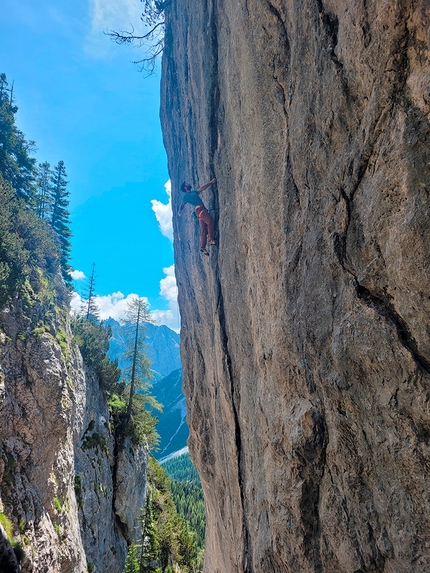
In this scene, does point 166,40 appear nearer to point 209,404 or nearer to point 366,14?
point 366,14

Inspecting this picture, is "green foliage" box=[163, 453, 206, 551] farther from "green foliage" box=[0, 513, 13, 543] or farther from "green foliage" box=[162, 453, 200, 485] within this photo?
"green foliage" box=[162, 453, 200, 485]

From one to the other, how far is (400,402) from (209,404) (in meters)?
8.05

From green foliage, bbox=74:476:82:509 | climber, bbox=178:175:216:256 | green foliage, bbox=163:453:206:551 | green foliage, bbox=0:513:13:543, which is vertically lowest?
green foliage, bbox=163:453:206:551

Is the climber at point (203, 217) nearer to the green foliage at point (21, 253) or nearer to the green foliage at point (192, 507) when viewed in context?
the green foliage at point (21, 253)

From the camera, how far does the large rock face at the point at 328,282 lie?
2861 millimetres

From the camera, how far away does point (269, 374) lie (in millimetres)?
5359

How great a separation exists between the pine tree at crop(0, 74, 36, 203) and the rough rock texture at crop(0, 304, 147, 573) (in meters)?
13.1

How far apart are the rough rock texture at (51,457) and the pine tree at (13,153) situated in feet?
43.0

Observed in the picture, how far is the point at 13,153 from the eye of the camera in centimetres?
2702

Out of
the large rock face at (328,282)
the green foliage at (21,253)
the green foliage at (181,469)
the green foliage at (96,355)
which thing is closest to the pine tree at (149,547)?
the green foliage at (96,355)

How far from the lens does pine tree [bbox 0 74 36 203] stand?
2447 centimetres

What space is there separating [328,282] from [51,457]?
14419 millimetres

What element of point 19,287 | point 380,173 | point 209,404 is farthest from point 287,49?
point 19,287

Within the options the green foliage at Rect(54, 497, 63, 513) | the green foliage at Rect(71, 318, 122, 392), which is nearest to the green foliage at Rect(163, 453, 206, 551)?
the green foliage at Rect(71, 318, 122, 392)
